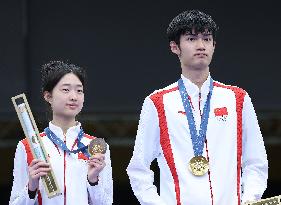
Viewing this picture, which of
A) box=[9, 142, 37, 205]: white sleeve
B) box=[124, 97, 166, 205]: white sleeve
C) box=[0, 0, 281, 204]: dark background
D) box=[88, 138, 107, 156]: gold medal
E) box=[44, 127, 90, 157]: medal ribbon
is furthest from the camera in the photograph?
box=[0, 0, 281, 204]: dark background

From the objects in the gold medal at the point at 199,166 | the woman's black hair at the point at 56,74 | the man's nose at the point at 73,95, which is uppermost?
the woman's black hair at the point at 56,74

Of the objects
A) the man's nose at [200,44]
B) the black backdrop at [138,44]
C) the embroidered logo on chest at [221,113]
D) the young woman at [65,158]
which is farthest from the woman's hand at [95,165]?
the black backdrop at [138,44]

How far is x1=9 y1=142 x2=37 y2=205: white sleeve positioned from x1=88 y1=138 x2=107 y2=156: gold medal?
43 cm

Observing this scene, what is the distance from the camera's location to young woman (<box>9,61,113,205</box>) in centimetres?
404

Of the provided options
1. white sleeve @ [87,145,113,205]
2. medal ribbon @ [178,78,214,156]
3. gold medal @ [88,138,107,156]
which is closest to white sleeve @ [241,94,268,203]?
medal ribbon @ [178,78,214,156]

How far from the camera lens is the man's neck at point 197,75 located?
3633 millimetres

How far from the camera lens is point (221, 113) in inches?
142

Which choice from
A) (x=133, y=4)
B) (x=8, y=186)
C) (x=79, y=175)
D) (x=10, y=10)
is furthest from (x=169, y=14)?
(x=79, y=175)

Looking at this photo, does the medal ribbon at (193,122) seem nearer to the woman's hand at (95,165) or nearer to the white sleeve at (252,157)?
the white sleeve at (252,157)

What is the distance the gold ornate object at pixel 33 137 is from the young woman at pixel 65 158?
0.20 metres

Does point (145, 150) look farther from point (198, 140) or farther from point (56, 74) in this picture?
point (56, 74)

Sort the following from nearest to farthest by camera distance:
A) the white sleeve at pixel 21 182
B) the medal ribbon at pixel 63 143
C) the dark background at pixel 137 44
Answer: the white sleeve at pixel 21 182 < the medal ribbon at pixel 63 143 < the dark background at pixel 137 44

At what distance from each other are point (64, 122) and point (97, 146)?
1.39ft

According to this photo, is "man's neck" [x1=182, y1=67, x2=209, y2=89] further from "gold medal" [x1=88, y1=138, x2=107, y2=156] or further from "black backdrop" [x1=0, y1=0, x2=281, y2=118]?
"black backdrop" [x1=0, y1=0, x2=281, y2=118]
